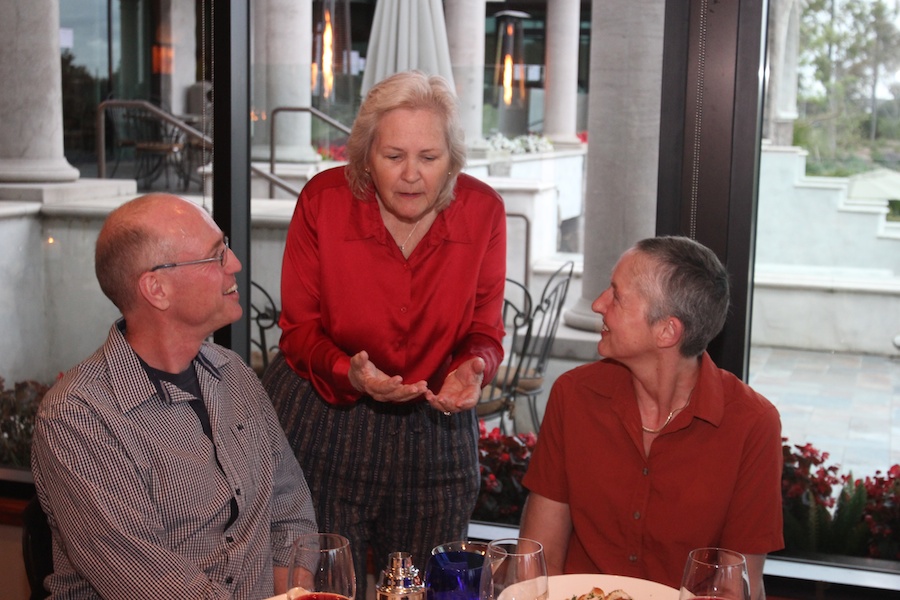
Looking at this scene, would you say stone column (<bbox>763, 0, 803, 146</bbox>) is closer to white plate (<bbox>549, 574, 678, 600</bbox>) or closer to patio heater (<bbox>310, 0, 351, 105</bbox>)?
white plate (<bbox>549, 574, 678, 600</bbox>)

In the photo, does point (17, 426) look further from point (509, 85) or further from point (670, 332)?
point (670, 332)

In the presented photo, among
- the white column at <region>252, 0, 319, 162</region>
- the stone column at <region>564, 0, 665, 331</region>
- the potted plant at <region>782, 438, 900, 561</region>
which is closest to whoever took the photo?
the potted plant at <region>782, 438, 900, 561</region>

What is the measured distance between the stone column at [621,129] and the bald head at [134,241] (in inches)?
78.6

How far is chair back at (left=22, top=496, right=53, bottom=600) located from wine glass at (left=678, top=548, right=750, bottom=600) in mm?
1196

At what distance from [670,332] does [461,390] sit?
426 mm

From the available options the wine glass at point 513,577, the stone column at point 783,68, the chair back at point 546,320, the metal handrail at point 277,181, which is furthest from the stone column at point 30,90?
the wine glass at point 513,577

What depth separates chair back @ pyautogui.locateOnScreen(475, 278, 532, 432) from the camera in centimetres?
383

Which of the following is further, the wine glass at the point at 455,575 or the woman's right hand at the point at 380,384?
the woman's right hand at the point at 380,384

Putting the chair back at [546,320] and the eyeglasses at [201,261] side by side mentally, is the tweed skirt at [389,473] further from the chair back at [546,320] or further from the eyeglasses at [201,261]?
the chair back at [546,320]

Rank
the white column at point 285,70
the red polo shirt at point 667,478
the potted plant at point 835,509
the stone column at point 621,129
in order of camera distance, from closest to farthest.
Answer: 1. the red polo shirt at point 667,478
2. the potted plant at point 835,509
3. the stone column at point 621,129
4. the white column at point 285,70

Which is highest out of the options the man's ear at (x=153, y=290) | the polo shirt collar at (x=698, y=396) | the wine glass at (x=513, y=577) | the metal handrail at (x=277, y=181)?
the metal handrail at (x=277, y=181)

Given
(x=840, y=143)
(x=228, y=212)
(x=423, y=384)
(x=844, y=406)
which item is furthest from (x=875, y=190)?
(x=228, y=212)

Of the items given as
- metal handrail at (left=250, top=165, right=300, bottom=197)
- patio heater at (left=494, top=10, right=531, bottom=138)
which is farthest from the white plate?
metal handrail at (left=250, top=165, right=300, bottom=197)

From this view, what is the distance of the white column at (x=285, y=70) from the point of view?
4.08 metres
